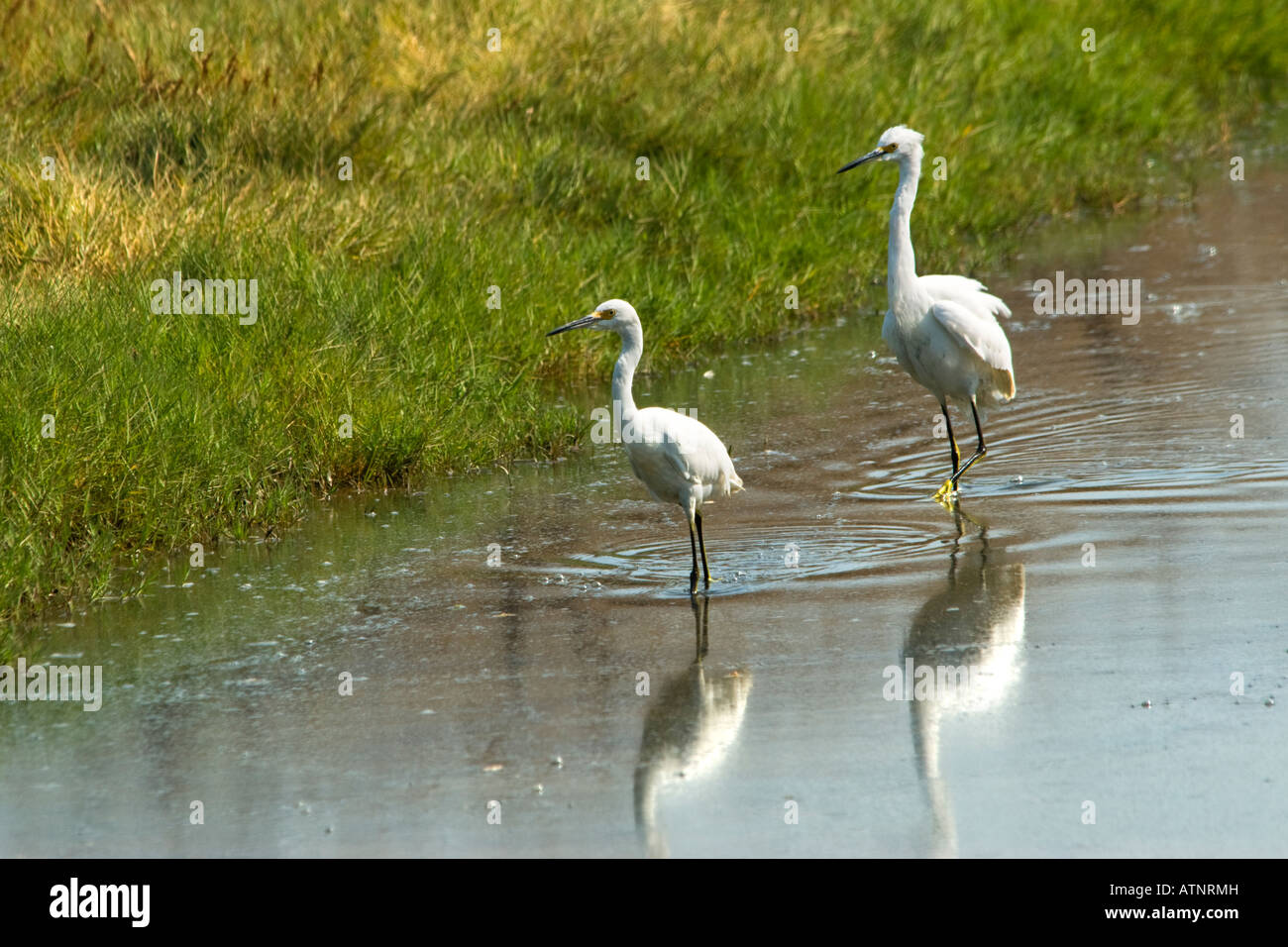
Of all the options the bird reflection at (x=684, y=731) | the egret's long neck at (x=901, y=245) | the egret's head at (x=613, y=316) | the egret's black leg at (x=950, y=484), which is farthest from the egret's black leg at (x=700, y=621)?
the egret's long neck at (x=901, y=245)

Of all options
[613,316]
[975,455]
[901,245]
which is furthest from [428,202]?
[975,455]

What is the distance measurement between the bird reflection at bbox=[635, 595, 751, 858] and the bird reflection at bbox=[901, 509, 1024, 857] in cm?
60

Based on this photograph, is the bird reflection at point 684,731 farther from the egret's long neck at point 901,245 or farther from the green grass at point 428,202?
the egret's long neck at point 901,245

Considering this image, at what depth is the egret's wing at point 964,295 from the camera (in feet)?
27.7

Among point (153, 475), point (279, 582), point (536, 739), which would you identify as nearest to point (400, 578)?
point (279, 582)

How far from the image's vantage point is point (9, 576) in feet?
20.7

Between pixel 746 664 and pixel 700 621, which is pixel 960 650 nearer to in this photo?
pixel 746 664

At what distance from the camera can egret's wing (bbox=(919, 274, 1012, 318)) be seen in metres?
8.43

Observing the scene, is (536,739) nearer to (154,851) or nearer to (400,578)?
(154,851)

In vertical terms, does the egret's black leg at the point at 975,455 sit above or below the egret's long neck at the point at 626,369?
below

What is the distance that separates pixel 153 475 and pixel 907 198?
4011 mm

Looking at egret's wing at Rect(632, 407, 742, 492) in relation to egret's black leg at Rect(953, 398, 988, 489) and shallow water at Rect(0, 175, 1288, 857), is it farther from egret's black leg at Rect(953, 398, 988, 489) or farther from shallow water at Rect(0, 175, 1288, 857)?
egret's black leg at Rect(953, 398, 988, 489)

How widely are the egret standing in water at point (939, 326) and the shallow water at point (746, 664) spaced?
442 mm

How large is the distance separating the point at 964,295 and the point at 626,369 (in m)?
2.29
